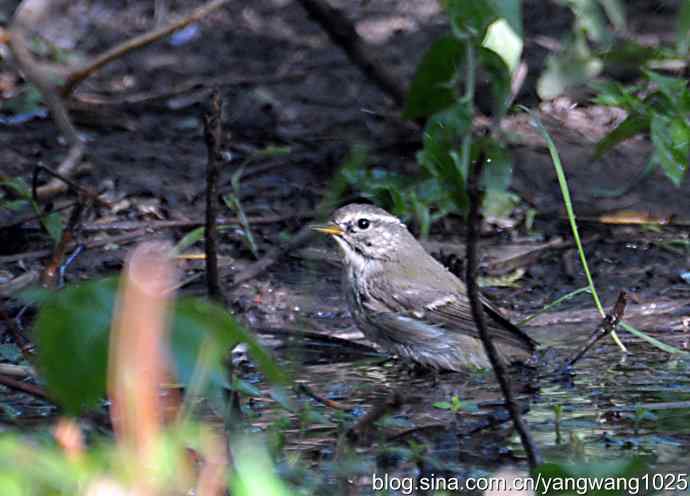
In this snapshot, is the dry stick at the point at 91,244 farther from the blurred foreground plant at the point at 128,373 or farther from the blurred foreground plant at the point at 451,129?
the blurred foreground plant at the point at 128,373

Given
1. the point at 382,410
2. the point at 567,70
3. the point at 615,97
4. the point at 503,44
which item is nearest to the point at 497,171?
A: the point at 503,44

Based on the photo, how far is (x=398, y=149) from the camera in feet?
29.0

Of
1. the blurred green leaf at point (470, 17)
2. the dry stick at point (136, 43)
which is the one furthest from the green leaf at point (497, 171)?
the dry stick at point (136, 43)

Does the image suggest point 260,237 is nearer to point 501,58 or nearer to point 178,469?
point 501,58

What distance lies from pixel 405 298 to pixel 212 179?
3377mm

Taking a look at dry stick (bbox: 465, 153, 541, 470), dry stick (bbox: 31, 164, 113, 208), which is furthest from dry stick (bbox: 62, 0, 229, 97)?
dry stick (bbox: 465, 153, 541, 470)

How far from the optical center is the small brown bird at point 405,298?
6.59 meters

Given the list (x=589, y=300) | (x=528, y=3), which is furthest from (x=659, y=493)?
(x=528, y=3)

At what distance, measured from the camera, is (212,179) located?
146 inches

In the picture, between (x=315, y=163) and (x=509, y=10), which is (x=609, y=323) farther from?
(x=315, y=163)

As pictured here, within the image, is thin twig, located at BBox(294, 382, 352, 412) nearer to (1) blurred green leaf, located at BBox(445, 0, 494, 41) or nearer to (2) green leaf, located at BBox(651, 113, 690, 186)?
(1) blurred green leaf, located at BBox(445, 0, 494, 41)

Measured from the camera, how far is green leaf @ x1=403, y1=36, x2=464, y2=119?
7047 millimetres

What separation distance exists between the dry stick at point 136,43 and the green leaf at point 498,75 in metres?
1.73

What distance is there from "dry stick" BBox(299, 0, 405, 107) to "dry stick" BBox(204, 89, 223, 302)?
4.86 metres
